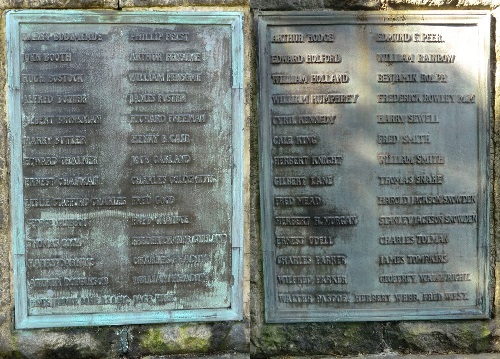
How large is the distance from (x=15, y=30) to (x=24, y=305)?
1.75 metres

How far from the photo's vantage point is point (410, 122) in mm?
3211

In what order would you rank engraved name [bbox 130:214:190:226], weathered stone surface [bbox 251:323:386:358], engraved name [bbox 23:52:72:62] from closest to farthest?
1. engraved name [bbox 23:52:72:62]
2. engraved name [bbox 130:214:190:226]
3. weathered stone surface [bbox 251:323:386:358]

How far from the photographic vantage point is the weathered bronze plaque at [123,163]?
120 inches

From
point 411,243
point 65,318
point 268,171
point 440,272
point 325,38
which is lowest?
point 65,318

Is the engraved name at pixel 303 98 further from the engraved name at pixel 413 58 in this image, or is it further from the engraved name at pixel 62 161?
the engraved name at pixel 62 161

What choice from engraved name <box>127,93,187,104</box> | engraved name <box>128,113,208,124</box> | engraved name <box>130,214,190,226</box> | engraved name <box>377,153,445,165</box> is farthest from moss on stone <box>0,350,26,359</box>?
engraved name <box>377,153,445,165</box>

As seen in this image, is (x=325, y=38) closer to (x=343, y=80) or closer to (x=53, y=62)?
(x=343, y=80)

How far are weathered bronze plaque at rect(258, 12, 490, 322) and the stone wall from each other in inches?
3.0

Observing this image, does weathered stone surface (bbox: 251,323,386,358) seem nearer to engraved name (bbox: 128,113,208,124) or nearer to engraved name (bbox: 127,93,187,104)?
engraved name (bbox: 128,113,208,124)

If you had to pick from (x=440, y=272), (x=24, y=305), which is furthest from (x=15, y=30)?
(x=440, y=272)

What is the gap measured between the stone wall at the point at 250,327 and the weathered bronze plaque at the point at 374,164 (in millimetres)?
77

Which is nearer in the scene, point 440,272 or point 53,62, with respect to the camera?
point 53,62

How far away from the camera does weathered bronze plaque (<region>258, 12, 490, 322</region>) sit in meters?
3.18

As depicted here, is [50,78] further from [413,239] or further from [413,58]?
[413,239]
